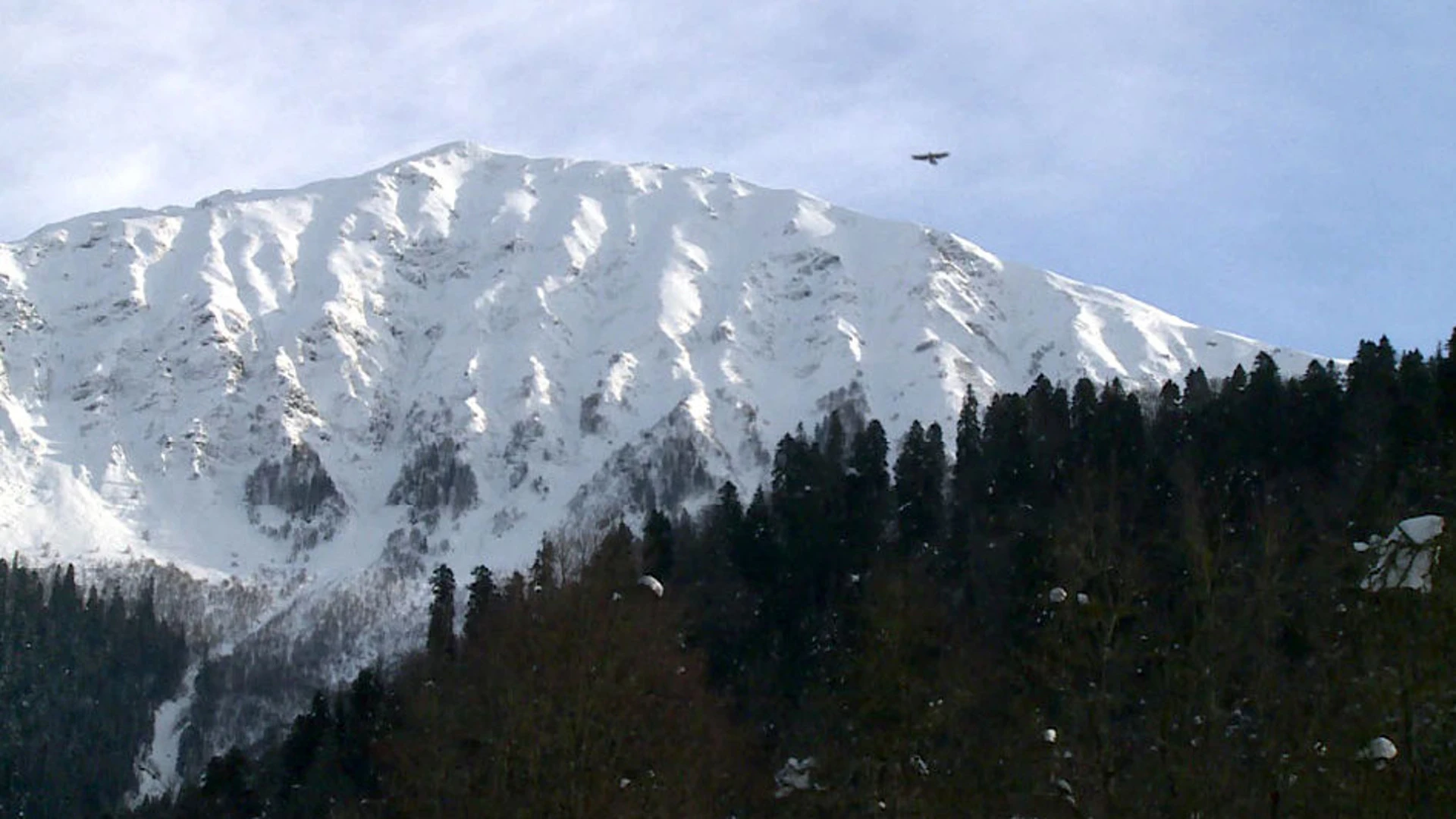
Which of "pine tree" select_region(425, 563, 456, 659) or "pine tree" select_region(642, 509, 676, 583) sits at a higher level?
"pine tree" select_region(642, 509, 676, 583)

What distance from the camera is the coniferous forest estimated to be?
31.0m

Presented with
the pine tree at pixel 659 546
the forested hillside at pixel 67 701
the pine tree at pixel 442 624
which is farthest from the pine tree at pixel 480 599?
the forested hillside at pixel 67 701

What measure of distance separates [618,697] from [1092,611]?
989cm

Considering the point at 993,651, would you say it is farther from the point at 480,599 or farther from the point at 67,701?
the point at 67,701

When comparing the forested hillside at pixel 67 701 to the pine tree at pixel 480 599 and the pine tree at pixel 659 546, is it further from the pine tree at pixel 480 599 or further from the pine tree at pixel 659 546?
the pine tree at pixel 659 546

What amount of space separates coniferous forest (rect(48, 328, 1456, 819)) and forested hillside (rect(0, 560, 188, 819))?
72.9m

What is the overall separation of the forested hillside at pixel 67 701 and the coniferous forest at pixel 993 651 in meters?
72.9

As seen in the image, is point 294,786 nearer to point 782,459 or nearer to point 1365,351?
point 782,459

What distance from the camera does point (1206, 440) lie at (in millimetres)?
89000

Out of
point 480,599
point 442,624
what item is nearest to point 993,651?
point 480,599

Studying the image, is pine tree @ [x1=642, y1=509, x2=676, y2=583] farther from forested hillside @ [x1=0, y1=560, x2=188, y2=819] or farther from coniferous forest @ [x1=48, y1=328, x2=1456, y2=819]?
forested hillside @ [x1=0, y1=560, x2=188, y2=819]

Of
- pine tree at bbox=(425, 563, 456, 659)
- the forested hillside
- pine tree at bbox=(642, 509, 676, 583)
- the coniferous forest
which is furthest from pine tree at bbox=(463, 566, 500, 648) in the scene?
the forested hillside

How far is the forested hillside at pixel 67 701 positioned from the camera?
15738 centimetres

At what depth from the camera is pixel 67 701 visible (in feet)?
563
